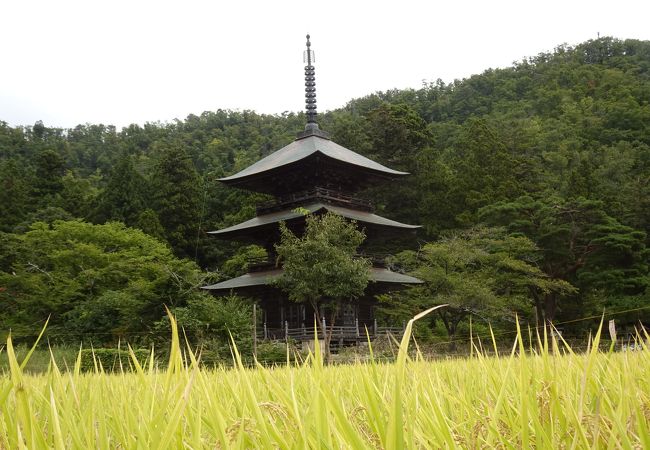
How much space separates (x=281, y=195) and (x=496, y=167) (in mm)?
11809

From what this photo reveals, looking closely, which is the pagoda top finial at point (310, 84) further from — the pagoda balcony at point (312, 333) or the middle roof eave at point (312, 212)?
the pagoda balcony at point (312, 333)

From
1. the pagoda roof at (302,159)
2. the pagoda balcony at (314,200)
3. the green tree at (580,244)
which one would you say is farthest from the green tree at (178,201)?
the green tree at (580,244)

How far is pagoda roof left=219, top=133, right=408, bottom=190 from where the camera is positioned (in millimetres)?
18281

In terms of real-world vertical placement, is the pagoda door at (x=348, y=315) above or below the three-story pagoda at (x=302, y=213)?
below

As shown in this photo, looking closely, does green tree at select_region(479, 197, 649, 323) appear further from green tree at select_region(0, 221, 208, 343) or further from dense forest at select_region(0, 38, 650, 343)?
green tree at select_region(0, 221, 208, 343)

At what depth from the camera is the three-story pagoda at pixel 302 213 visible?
17.8m

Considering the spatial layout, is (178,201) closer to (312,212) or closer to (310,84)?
(310,84)

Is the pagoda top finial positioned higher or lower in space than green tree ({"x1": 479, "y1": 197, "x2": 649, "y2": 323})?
higher

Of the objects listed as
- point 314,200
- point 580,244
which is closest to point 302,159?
point 314,200

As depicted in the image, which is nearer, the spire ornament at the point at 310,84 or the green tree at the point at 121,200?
the spire ornament at the point at 310,84

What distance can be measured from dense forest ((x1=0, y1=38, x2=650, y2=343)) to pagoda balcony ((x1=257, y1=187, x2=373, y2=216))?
267 centimetres

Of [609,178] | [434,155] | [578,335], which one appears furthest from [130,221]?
[609,178]

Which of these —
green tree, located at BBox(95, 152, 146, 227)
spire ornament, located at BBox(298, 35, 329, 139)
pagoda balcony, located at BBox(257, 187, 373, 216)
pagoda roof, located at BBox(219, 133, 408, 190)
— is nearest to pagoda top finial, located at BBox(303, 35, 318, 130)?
spire ornament, located at BBox(298, 35, 329, 139)

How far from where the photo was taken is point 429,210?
27.6 meters
